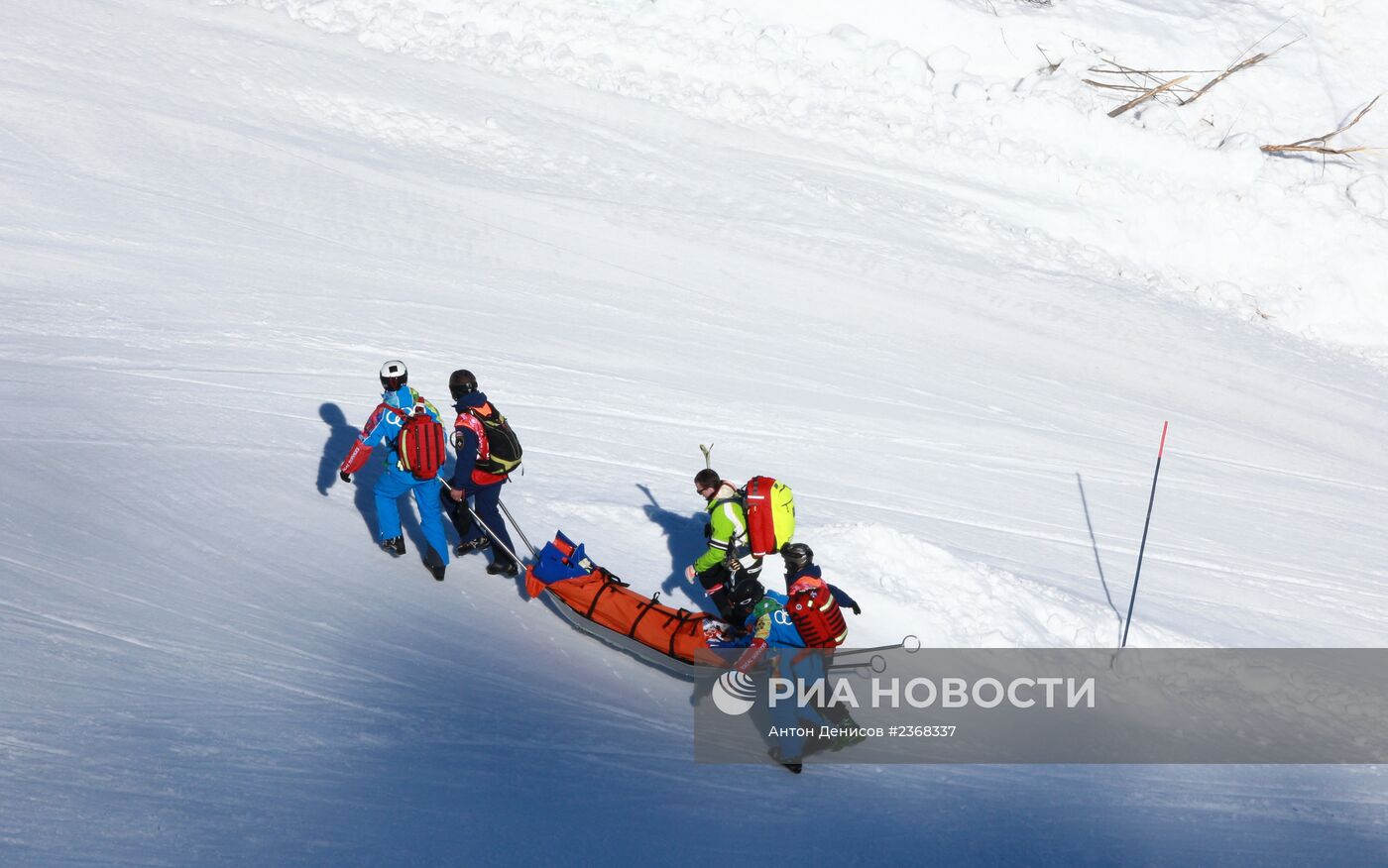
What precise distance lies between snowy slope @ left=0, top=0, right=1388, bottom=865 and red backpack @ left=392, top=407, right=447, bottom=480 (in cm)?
106

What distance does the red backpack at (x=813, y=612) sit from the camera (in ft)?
24.9

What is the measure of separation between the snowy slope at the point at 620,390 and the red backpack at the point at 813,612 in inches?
38.4

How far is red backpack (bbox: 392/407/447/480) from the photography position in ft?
27.6

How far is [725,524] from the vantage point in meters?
8.57

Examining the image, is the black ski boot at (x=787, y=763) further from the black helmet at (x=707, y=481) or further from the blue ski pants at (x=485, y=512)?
the blue ski pants at (x=485, y=512)

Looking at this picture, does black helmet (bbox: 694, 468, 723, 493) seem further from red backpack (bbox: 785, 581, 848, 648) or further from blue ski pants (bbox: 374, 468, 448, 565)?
blue ski pants (bbox: 374, 468, 448, 565)

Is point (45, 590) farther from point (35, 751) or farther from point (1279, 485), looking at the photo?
point (1279, 485)

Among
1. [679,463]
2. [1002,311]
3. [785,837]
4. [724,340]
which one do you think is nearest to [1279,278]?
[1002,311]

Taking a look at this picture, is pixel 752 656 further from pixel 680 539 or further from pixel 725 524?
pixel 680 539

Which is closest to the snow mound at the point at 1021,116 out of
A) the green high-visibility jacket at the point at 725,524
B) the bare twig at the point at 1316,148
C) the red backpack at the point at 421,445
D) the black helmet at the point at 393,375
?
the bare twig at the point at 1316,148

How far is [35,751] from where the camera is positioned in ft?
22.1

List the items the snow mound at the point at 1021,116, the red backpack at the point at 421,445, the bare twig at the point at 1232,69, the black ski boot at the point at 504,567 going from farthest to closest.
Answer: the bare twig at the point at 1232,69
the snow mound at the point at 1021,116
the black ski boot at the point at 504,567
the red backpack at the point at 421,445

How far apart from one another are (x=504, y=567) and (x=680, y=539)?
1714 mm

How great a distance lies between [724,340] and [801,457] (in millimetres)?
2498
